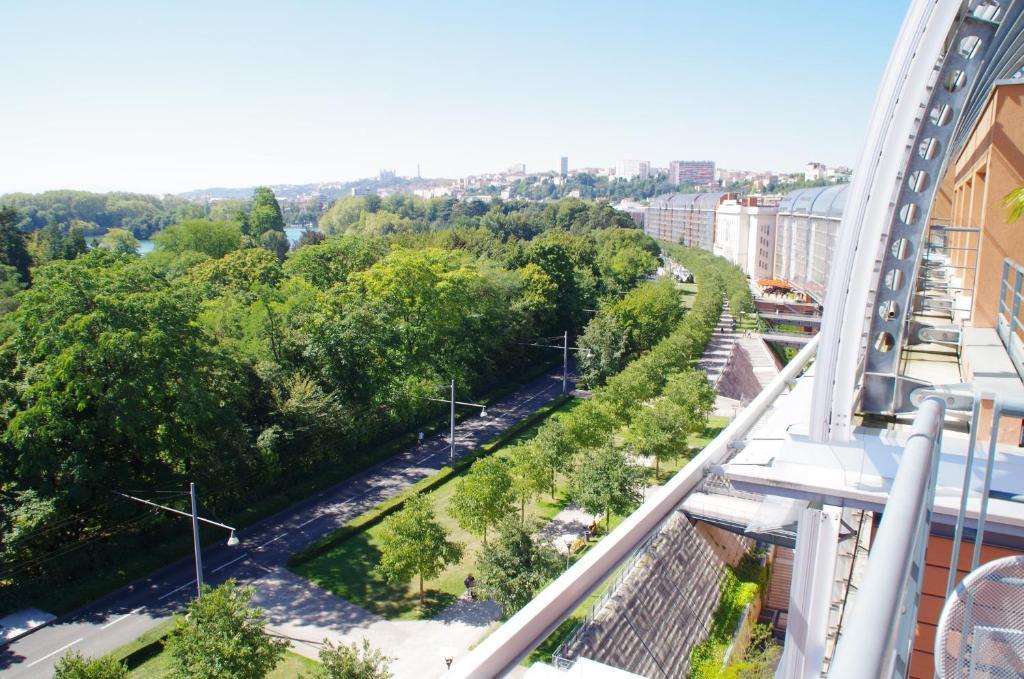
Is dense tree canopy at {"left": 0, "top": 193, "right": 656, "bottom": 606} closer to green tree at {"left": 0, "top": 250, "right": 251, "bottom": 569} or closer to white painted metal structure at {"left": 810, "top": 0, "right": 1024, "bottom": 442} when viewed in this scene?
green tree at {"left": 0, "top": 250, "right": 251, "bottom": 569}

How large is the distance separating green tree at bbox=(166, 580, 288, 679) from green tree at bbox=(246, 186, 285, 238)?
53.5 metres

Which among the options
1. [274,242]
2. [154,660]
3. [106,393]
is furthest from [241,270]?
[274,242]

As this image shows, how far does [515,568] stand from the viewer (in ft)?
47.1

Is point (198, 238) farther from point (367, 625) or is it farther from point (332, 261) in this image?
point (367, 625)

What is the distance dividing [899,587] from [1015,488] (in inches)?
122

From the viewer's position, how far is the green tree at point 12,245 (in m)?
38.0

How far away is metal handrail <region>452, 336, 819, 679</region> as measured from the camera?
2.77 meters

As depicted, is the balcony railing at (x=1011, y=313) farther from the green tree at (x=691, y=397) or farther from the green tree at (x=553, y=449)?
the green tree at (x=691, y=397)

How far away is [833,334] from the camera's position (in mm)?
5738

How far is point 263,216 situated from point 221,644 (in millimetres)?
56871

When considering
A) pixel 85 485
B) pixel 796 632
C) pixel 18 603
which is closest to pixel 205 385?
pixel 85 485

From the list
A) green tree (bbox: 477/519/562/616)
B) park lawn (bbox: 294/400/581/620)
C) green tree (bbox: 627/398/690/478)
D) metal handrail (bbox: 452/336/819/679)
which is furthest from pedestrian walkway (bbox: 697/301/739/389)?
metal handrail (bbox: 452/336/819/679)

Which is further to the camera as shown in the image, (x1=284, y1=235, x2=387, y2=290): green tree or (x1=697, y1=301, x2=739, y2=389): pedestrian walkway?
(x1=697, y1=301, x2=739, y2=389): pedestrian walkway

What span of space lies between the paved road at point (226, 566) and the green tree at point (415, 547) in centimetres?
401
